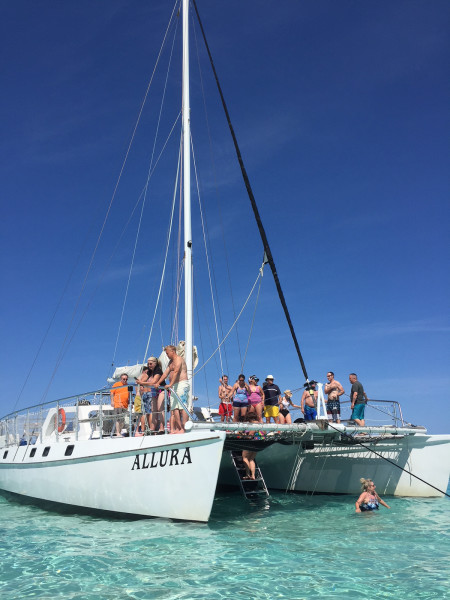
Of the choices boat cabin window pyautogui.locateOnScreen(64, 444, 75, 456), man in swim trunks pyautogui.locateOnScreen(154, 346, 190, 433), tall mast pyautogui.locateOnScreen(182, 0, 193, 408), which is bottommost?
boat cabin window pyautogui.locateOnScreen(64, 444, 75, 456)

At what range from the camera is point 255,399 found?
1276 centimetres

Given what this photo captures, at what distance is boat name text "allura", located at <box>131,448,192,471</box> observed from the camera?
30.1 feet

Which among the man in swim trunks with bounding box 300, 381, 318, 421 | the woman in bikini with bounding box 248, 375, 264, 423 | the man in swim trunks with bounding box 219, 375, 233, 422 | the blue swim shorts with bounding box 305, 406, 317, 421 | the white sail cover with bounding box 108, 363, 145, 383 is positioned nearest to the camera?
the woman in bikini with bounding box 248, 375, 264, 423

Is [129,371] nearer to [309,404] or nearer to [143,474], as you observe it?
[309,404]

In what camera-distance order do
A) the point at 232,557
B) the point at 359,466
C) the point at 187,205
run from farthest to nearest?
the point at 187,205 → the point at 359,466 → the point at 232,557

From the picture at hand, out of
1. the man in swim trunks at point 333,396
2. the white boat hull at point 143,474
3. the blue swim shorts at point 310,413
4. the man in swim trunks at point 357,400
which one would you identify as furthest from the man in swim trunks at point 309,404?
the white boat hull at point 143,474

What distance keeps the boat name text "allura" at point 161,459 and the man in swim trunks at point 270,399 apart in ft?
16.2

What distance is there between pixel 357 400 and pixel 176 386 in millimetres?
5189

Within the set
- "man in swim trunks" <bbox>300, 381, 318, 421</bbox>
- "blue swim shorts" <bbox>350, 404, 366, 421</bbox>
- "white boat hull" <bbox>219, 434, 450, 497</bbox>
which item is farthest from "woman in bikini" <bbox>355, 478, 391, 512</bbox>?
"man in swim trunks" <bbox>300, 381, 318, 421</bbox>

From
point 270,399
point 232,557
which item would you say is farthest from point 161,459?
point 270,399

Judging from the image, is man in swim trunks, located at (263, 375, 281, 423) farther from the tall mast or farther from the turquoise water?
the turquoise water

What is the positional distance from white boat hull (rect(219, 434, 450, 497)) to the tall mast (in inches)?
155

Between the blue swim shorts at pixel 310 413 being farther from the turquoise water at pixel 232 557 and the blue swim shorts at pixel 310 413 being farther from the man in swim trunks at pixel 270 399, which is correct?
the turquoise water at pixel 232 557

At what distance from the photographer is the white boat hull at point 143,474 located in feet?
29.8
